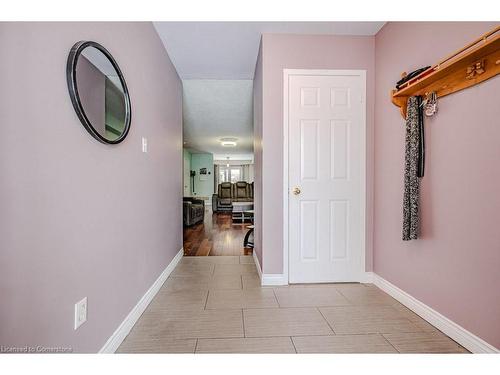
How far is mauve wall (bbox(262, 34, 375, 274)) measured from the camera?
2.53m

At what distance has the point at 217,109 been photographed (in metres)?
4.95

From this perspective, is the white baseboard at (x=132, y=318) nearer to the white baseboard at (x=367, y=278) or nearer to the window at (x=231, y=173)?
the white baseboard at (x=367, y=278)

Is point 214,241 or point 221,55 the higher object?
point 221,55

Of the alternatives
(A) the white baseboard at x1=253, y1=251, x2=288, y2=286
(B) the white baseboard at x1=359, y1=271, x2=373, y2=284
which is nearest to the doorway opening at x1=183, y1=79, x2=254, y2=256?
(A) the white baseboard at x1=253, y1=251, x2=288, y2=286

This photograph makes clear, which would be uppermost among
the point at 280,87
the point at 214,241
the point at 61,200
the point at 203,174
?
the point at 280,87

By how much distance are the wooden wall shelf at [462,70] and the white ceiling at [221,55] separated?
95 cm

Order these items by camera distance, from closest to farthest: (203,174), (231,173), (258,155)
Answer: (258,155) → (203,174) → (231,173)

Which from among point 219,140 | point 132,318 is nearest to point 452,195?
point 132,318

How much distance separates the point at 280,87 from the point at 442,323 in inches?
86.3

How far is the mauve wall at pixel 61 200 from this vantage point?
0.88 meters

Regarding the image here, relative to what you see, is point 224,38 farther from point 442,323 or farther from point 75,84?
point 442,323

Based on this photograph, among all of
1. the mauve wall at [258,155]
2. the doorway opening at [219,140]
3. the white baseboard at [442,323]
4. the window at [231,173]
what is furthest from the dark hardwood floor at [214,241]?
the window at [231,173]
